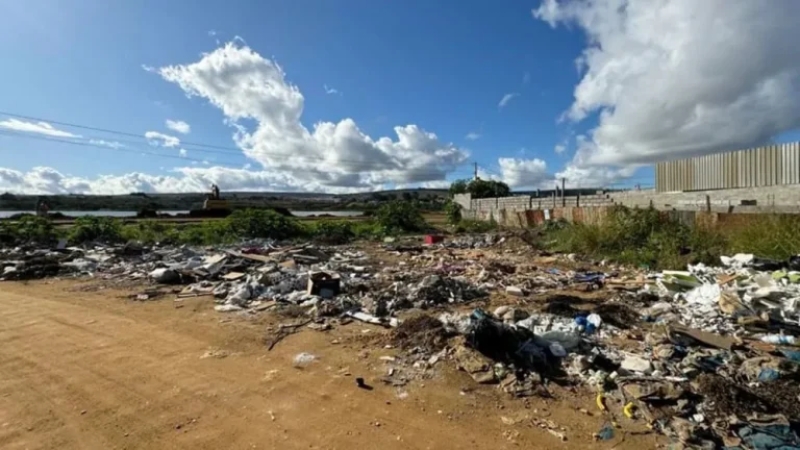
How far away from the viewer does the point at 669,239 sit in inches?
351

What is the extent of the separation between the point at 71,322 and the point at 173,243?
9194 millimetres

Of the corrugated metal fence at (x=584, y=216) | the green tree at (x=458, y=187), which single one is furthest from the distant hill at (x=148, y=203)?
the corrugated metal fence at (x=584, y=216)

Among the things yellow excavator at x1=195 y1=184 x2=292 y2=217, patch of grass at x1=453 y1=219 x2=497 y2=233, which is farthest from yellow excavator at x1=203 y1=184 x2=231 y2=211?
patch of grass at x1=453 y1=219 x2=497 y2=233

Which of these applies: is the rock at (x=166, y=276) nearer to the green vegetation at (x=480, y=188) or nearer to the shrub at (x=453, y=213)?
the shrub at (x=453, y=213)

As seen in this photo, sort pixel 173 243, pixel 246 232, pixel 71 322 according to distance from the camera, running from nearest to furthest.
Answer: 1. pixel 71 322
2. pixel 173 243
3. pixel 246 232

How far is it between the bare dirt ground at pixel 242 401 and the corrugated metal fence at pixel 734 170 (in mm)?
7092

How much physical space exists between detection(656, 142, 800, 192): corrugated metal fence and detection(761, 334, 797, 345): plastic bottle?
4564 mm

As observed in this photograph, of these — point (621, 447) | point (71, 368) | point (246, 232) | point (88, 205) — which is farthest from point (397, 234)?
point (88, 205)

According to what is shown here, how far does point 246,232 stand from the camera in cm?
1528

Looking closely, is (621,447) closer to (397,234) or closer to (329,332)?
(329,332)

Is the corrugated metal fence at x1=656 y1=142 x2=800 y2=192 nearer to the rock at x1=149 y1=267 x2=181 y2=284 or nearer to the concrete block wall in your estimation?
the concrete block wall

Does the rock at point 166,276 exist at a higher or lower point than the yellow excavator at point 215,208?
lower

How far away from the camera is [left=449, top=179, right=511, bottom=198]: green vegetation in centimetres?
3662

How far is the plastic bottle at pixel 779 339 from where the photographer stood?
4117 millimetres
